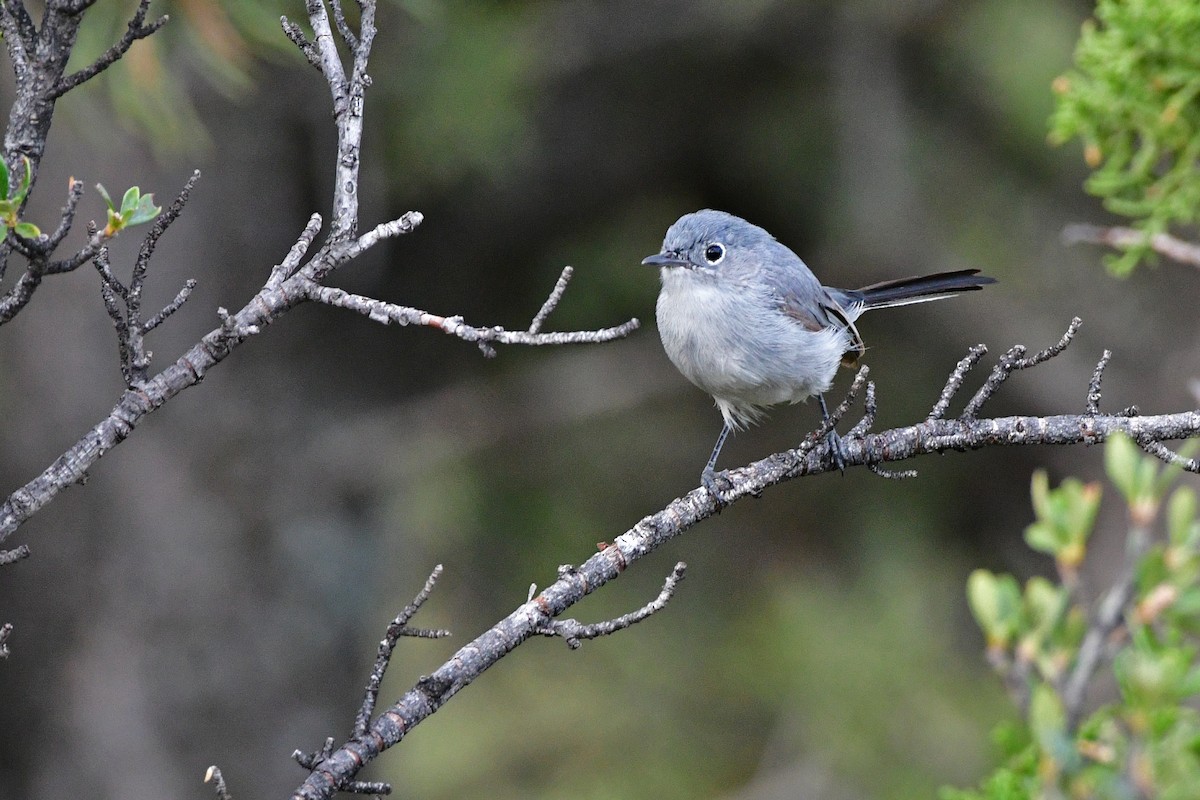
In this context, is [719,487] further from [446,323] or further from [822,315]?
[822,315]

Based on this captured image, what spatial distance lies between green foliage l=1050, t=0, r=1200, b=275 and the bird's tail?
3.20 ft

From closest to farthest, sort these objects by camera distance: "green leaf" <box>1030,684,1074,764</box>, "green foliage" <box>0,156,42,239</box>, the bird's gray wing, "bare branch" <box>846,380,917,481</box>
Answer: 1. "green leaf" <box>1030,684,1074,764</box>
2. "green foliage" <box>0,156,42,239</box>
3. "bare branch" <box>846,380,917,481</box>
4. the bird's gray wing

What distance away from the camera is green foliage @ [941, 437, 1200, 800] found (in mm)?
1027

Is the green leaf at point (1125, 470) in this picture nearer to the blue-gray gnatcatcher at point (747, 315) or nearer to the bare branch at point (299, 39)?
the bare branch at point (299, 39)

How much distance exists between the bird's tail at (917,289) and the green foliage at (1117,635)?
2537 millimetres

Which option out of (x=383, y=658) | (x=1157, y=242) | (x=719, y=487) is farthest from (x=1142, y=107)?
(x=383, y=658)

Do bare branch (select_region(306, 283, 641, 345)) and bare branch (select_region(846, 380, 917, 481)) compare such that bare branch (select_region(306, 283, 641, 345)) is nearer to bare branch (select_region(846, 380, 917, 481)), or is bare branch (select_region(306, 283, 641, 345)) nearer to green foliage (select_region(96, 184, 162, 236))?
green foliage (select_region(96, 184, 162, 236))

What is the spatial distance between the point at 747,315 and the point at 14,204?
2237mm

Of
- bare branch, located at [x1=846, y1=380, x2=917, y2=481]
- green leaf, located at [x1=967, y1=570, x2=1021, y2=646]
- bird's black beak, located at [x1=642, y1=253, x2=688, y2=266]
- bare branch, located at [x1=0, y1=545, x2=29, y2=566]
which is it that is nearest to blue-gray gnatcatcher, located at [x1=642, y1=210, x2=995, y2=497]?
bird's black beak, located at [x1=642, y1=253, x2=688, y2=266]

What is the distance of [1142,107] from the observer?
95.1 inches

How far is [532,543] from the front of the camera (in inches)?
232

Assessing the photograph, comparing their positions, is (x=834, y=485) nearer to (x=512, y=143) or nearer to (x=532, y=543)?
(x=532, y=543)

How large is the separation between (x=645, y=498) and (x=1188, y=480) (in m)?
2.66

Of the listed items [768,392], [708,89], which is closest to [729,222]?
[768,392]
